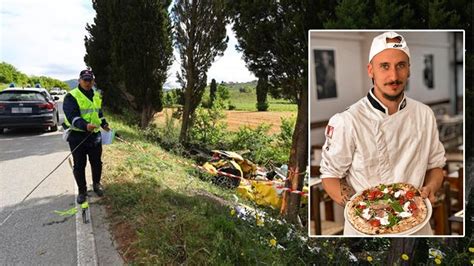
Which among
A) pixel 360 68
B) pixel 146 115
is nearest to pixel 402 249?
pixel 360 68

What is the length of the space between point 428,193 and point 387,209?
28cm

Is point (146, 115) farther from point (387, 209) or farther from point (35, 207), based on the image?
point (387, 209)

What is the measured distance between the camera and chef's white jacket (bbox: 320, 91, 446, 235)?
2592 mm

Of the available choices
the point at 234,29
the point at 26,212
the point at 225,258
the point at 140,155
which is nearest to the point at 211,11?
the point at 140,155

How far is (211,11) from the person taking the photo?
1409 cm

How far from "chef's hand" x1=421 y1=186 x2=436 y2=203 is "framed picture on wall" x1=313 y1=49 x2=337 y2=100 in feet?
2.78

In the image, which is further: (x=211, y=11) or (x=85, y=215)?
(x=211, y=11)

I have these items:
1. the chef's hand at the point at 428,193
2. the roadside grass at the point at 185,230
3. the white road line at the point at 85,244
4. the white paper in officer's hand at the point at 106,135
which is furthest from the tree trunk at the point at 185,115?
the chef's hand at the point at 428,193

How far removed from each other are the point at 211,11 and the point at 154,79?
3.64 m

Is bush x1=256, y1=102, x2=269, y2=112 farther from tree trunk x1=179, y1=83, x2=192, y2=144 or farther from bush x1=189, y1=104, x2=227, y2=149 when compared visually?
tree trunk x1=179, y1=83, x2=192, y2=144

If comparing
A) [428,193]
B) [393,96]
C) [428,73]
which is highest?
[428,73]

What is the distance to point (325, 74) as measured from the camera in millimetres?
2664

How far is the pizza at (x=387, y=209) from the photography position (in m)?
2.64

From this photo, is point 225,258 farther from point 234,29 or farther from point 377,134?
point 234,29
